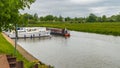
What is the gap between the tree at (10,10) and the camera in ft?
52.0

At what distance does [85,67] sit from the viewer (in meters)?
29.8

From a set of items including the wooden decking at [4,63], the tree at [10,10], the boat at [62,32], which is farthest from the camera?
the boat at [62,32]

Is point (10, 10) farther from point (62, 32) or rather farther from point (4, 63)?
point (62, 32)

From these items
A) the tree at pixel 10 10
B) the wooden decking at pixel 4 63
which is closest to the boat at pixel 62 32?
the tree at pixel 10 10

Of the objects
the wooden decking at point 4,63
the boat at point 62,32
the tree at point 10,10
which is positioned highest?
the tree at point 10,10

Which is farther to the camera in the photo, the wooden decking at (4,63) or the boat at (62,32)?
the boat at (62,32)

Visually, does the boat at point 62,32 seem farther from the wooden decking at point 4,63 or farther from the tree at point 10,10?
the wooden decking at point 4,63

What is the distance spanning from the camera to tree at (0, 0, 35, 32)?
1586 centimetres

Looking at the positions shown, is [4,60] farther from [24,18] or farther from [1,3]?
[24,18]

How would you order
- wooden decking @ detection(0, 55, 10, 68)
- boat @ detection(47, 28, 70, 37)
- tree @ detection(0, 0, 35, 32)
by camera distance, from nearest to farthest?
wooden decking @ detection(0, 55, 10, 68) < tree @ detection(0, 0, 35, 32) < boat @ detection(47, 28, 70, 37)

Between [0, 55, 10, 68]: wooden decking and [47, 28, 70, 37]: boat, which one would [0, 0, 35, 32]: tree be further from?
[47, 28, 70, 37]: boat

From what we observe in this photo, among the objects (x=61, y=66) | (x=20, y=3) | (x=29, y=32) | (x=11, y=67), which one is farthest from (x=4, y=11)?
(x=29, y=32)

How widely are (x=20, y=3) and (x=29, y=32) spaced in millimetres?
60250

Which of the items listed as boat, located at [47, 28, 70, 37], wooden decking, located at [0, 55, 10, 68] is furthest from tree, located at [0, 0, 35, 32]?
boat, located at [47, 28, 70, 37]
